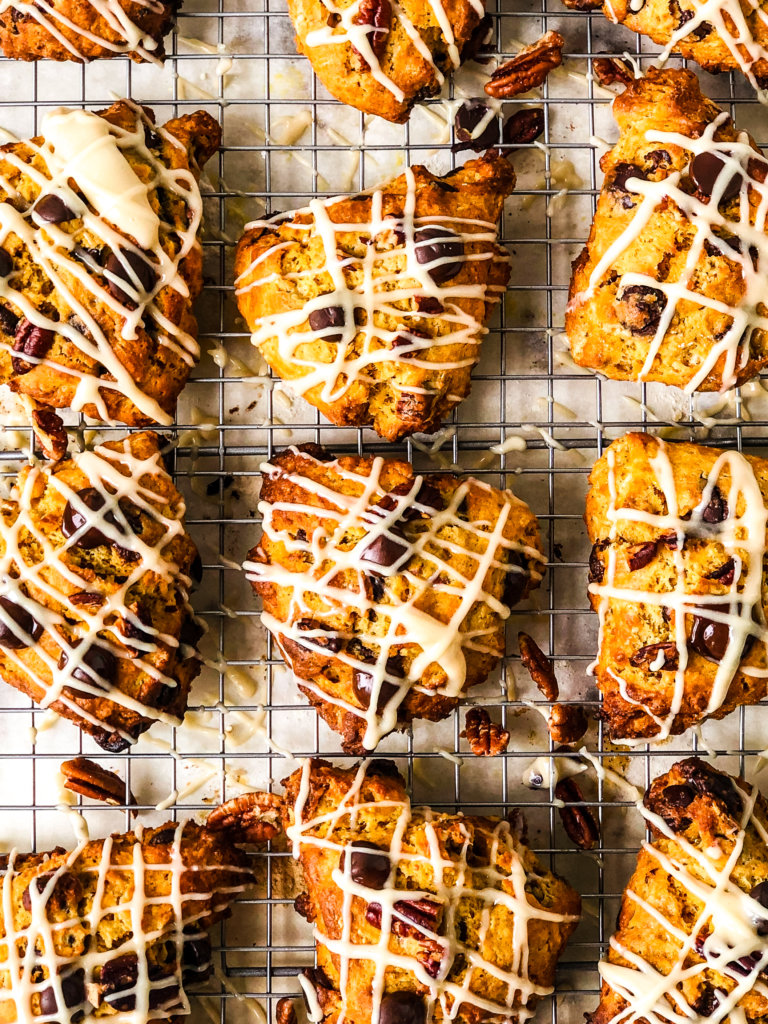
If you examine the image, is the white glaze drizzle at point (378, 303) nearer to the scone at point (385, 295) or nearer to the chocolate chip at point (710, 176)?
the scone at point (385, 295)

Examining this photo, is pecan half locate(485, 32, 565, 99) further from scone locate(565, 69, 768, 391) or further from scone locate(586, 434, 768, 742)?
scone locate(586, 434, 768, 742)

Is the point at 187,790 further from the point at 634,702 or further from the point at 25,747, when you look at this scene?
the point at 634,702

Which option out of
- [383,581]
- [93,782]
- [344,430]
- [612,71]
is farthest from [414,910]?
[612,71]

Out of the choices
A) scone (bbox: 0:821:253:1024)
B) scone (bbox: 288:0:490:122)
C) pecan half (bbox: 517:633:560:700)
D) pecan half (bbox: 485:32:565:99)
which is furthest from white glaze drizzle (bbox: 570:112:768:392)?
scone (bbox: 0:821:253:1024)

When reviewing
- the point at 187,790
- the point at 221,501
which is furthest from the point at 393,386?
the point at 187,790

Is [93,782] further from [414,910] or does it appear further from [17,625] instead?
[414,910]

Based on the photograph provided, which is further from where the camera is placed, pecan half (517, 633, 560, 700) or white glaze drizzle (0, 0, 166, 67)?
pecan half (517, 633, 560, 700)

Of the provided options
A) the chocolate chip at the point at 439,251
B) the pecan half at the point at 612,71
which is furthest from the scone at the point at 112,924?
the pecan half at the point at 612,71
